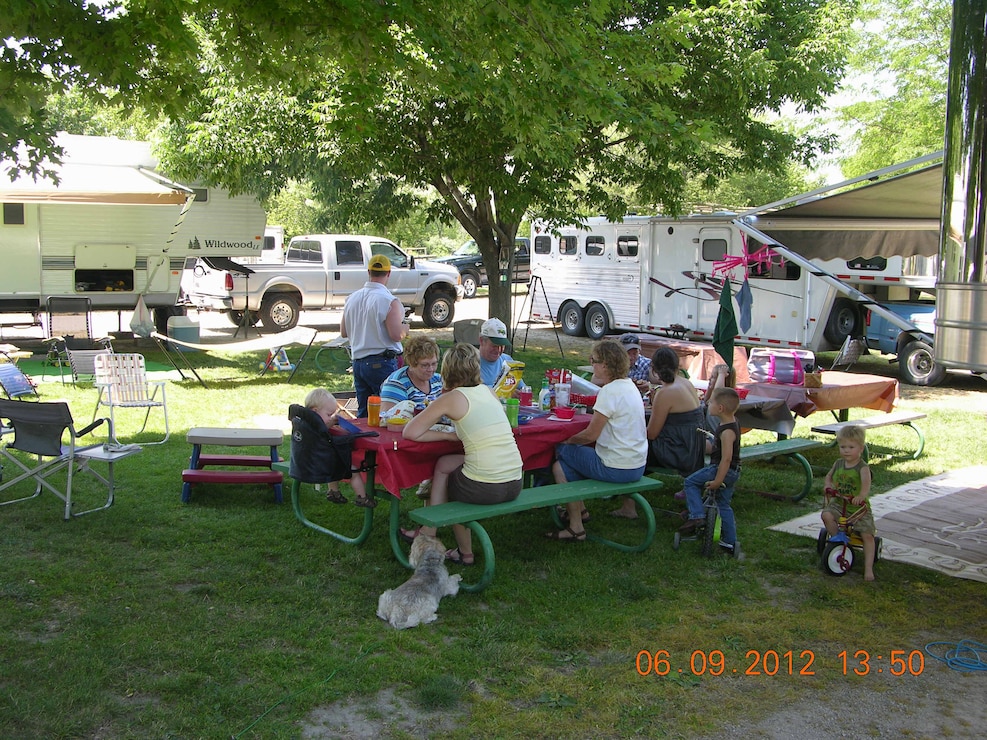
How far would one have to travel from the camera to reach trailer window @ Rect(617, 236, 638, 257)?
16.5 meters

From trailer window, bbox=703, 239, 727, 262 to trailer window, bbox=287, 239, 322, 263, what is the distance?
7209 mm

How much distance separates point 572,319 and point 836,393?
33.8ft

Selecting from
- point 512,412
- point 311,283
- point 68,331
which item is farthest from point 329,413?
point 311,283

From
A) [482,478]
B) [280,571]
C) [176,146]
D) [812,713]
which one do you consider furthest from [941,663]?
[176,146]

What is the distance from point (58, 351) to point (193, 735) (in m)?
10.0

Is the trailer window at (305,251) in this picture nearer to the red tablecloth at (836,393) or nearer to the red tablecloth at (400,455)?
the red tablecloth at (836,393)

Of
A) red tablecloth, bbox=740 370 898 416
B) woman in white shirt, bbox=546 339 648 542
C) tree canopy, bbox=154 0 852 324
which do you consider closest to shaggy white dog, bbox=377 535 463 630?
woman in white shirt, bbox=546 339 648 542

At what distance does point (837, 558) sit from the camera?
5289mm

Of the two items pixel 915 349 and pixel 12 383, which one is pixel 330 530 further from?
pixel 915 349

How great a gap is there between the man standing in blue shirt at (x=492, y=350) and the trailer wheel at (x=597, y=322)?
34.9ft

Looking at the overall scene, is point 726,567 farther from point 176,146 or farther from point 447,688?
point 176,146

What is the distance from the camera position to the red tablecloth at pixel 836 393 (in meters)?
7.74

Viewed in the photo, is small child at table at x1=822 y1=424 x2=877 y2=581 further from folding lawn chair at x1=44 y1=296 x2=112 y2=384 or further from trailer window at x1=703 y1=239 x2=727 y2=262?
trailer window at x1=703 y1=239 x2=727 y2=262

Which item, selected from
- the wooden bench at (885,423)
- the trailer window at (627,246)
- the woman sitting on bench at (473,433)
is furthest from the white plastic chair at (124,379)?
the trailer window at (627,246)
